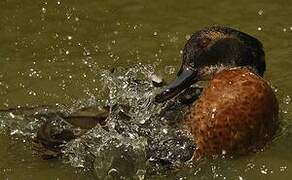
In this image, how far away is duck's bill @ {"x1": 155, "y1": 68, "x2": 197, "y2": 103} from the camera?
158 inches

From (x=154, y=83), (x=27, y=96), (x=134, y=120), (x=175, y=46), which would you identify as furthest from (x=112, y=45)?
(x=134, y=120)

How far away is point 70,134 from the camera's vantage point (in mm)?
3875

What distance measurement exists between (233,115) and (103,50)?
2433 mm

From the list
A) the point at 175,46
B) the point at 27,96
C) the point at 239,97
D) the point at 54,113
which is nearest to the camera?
the point at 239,97

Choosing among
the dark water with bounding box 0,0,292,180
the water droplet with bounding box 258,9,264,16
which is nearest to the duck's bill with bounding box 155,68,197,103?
the dark water with bounding box 0,0,292,180

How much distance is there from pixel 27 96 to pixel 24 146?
80 cm

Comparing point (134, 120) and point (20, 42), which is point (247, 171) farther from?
point (20, 42)

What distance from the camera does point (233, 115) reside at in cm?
375

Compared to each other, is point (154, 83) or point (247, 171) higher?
point (154, 83)

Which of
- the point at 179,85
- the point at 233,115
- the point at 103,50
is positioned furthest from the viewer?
the point at 103,50

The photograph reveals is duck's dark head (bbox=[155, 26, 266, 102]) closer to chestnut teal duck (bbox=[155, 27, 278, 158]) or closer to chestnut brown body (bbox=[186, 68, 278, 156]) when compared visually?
chestnut teal duck (bbox=[155, 27, 278, 158])

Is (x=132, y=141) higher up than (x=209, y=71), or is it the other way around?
(x=209, y=71)

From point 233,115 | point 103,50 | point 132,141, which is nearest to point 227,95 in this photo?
point 233,115

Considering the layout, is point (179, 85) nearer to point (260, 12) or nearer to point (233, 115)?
point (233, 115)
